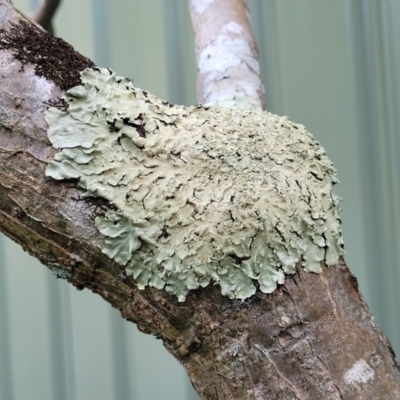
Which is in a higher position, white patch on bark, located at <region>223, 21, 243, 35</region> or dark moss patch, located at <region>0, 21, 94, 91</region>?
white patch on bark, located at <region>223, 21, 243, 35</region>

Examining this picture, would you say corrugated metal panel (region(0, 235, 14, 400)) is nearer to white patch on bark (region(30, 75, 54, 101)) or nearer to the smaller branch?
the smaller branch

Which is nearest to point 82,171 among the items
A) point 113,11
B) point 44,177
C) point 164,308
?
point 44,177

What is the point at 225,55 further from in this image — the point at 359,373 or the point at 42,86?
the point at 359,373

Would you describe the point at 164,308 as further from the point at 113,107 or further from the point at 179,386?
the point at 179,386

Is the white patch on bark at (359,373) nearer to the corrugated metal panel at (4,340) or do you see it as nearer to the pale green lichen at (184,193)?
the pale green lichen at (184,193)

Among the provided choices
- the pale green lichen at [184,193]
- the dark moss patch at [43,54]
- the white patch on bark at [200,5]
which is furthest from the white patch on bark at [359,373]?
the white patch on bark at [200,5]

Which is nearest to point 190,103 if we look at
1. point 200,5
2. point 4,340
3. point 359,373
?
point 200,5

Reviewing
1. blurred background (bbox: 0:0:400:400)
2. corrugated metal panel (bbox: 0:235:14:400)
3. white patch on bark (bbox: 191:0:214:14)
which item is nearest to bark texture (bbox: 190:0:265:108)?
white patch on bark (bbox: 191:0:214:14)
